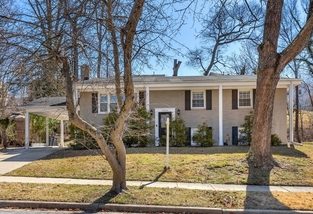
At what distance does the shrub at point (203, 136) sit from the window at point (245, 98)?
9.85 ft

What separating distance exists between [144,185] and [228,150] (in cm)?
851

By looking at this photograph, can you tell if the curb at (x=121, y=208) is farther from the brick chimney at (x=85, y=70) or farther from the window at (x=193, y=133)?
the window at (x=193, y=133)

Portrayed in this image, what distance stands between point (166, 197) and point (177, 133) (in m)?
11.9

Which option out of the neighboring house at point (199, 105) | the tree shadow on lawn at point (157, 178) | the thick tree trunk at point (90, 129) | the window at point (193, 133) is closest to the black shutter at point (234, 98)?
the neighboring house at point (199, 105)

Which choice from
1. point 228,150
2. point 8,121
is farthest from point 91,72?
→ point 8,121

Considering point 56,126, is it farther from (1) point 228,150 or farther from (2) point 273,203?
(2) point 273,203

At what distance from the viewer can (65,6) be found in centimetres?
972

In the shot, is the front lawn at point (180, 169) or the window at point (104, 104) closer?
the front lawn at point (180, 169)

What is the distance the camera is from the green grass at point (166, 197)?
10328mm

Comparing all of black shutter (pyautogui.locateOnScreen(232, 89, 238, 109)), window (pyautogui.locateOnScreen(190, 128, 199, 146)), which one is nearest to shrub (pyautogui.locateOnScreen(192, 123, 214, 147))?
window (pyautogui.locateOnScreen(190, 128, 199, 146))

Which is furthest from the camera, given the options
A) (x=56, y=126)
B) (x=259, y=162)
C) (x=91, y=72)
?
(x=56, y=126)

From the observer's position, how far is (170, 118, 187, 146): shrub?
22.5 m

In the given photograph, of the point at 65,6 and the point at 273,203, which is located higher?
the point at 65,6

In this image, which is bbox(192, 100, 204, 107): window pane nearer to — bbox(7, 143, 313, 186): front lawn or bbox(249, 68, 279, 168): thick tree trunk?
bbox(7, 143, 313, 186): front lawn
